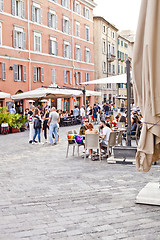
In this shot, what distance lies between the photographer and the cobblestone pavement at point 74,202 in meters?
4.52

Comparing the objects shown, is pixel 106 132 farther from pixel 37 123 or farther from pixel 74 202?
pixel 74 202

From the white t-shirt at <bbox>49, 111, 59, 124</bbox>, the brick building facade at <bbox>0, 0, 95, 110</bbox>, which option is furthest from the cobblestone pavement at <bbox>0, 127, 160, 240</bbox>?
the brick building facade at <bbox>0, 0, 95, 110</bbox>

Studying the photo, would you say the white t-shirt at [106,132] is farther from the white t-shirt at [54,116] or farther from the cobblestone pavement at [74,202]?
the white t-shirt at [54,116]

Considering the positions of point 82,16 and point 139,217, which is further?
point 82,16

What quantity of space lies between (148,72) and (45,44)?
97.9 feet

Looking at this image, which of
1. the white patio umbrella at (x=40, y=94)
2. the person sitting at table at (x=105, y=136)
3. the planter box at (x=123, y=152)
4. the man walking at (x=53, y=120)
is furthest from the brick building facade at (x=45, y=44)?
the planter box at (x=123, y=152)

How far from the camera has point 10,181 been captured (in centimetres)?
762

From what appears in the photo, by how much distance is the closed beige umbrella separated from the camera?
12.6ft

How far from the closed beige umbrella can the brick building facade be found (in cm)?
2371

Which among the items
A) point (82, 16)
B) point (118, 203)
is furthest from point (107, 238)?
point (82, 16)

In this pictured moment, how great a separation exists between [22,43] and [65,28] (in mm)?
8390

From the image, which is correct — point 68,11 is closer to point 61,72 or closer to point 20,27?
point 61,72

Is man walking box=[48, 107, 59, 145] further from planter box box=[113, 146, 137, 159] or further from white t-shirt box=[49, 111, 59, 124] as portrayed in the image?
planter box box=[113, 146, 137, 159]

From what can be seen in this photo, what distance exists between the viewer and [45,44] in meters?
32.7
